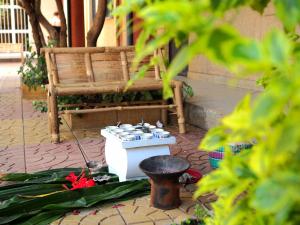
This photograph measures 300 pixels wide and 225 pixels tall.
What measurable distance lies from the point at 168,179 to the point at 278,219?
2.07m

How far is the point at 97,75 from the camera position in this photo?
521cm

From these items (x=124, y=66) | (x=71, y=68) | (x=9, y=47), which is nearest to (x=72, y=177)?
(x=71, y=68)

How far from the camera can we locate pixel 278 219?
0.68 metres

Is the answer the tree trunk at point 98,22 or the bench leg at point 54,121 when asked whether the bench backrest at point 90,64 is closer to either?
the bench leg at point 54,121

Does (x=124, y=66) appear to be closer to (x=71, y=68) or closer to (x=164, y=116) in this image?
(x=71, y=68)

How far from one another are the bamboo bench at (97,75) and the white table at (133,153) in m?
1.48

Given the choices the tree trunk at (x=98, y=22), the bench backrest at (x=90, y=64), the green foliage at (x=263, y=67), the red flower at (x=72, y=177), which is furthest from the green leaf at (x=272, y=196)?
the tree trunk at (x=98, y=22)

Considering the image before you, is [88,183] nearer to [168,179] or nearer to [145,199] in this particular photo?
[145,199]

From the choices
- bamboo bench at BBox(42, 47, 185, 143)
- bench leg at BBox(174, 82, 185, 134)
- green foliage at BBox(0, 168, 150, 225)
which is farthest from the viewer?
bench leg at BBox(174, 82, 185, 134)

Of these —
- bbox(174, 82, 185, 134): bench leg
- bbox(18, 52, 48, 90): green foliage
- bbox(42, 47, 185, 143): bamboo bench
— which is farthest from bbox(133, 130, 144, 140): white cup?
bbox(18, 52, 48, 90): green foliage

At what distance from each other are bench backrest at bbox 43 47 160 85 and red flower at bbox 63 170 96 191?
188 cm

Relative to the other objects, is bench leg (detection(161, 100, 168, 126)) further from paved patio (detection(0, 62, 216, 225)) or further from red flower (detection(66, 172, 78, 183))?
red flower (detection(66, 172, 78, 183))

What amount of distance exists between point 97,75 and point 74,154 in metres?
1.34

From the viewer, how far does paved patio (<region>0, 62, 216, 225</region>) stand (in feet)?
8.94
